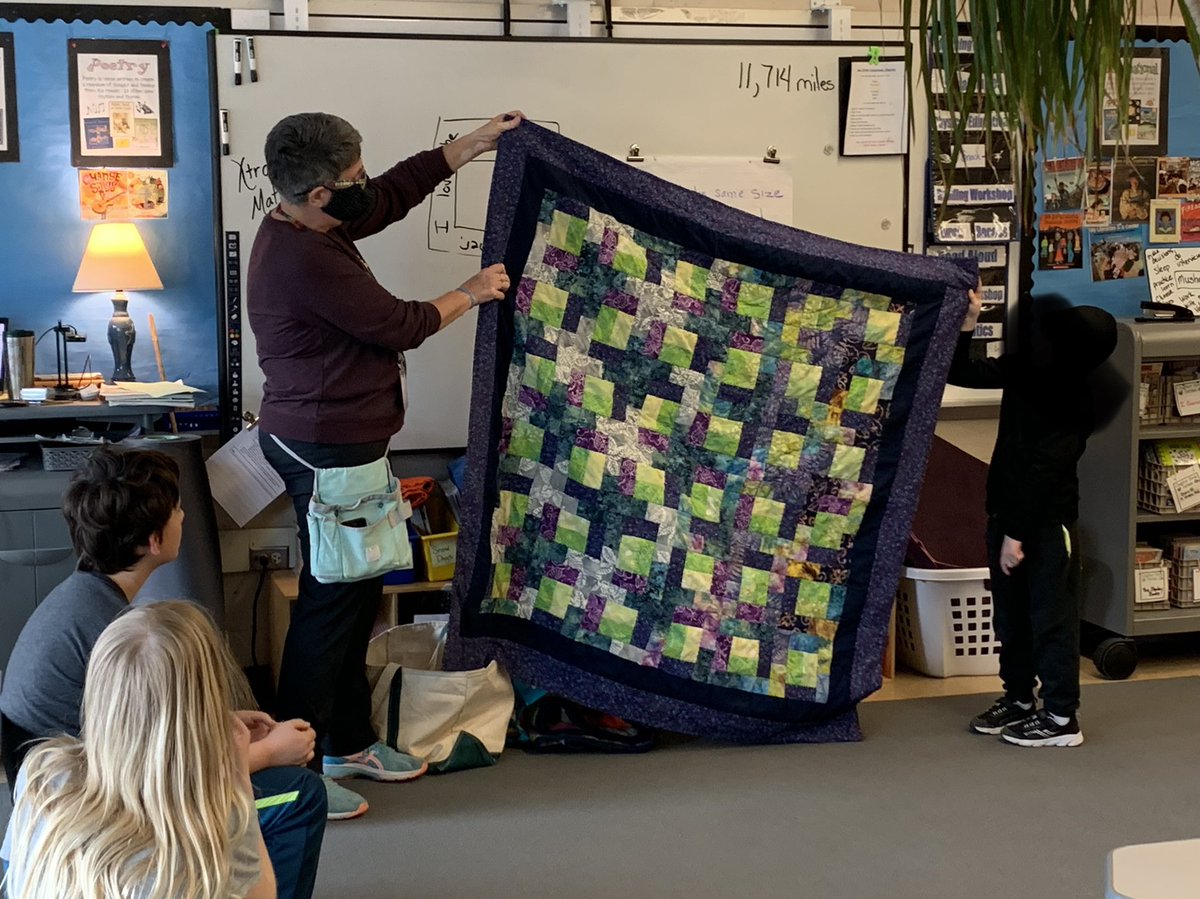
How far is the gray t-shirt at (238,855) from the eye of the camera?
1.56m

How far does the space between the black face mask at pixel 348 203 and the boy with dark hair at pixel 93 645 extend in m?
0.77

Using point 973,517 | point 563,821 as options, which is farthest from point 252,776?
point 973,517

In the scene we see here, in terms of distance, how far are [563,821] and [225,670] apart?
1.36 meters

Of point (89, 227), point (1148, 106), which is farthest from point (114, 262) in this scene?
point (1148, 106)

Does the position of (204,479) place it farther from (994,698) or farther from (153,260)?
(994,698)

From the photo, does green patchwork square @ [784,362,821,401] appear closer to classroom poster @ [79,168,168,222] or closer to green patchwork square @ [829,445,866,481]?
green patchwork square @ [829,445,866,481]

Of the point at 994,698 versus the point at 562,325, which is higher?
the point at 562,325

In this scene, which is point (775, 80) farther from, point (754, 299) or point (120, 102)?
point (120, 102)

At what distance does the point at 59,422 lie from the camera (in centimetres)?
345

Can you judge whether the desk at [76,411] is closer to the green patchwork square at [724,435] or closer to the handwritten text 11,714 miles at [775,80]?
the green patchwork square at [724,435]

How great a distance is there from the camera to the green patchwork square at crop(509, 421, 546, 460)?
3.17 metres

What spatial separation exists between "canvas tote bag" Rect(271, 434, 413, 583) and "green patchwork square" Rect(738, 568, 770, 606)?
0.80 m

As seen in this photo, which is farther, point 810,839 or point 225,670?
point 810,839

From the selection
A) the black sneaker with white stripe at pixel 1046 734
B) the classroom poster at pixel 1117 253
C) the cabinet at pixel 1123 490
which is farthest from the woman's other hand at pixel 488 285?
the classroom poster at pixel 1117 253
